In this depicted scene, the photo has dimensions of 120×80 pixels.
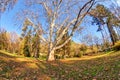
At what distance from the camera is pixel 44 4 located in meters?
22.5

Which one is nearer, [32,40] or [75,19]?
[75,19]

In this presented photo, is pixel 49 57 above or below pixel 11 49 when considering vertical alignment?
below

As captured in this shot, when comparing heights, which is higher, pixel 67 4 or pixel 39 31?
pixel 67 4

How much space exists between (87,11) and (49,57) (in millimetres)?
6064

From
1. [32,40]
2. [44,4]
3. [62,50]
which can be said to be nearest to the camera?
[44,4]

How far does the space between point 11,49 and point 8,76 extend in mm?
60527

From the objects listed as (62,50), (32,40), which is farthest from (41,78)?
(32,40)

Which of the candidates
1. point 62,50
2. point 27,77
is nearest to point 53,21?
point 27,77

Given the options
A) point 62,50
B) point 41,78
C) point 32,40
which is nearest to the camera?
point 41,78

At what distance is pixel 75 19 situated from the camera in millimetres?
22297

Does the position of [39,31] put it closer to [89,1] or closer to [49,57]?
[49,57]

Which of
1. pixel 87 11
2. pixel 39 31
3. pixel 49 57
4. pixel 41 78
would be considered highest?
pixel 87 11

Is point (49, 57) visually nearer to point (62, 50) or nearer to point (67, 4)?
point (67, 4)

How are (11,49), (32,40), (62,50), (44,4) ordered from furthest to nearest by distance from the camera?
(11,49), (32,40), (62,50), (44,4)
